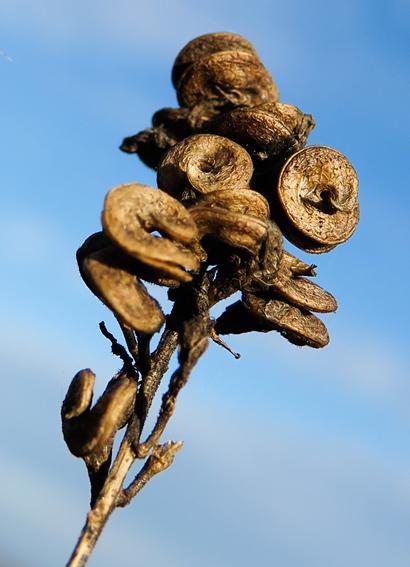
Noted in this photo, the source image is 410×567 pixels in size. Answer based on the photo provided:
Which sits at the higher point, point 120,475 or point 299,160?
point 299,160

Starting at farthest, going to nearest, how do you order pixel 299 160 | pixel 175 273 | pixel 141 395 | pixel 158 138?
pixel 158 138 < pixel 299 160 < pixel 141 395 < pixel 175 273

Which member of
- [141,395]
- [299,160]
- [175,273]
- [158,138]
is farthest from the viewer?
[158,138]

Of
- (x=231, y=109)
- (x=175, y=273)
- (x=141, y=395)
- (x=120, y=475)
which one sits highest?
(x=231, y=109)

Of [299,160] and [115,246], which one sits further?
[299,160]

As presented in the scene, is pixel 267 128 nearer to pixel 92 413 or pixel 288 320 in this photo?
pixel 288 320

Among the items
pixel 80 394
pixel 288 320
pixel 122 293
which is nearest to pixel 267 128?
pixel 288 320

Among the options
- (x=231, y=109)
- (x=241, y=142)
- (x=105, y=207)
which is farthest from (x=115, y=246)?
(x=231, y=109)

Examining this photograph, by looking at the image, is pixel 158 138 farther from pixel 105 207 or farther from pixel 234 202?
pixel 105 207

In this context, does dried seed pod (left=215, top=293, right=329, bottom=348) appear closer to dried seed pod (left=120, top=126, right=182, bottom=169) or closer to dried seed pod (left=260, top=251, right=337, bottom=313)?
dried seed pod (left=260, top=251, right=337, bottom=313)

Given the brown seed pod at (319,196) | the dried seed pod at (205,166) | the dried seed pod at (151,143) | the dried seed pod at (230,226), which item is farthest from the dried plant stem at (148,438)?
the dried seed pod at (151,143)
